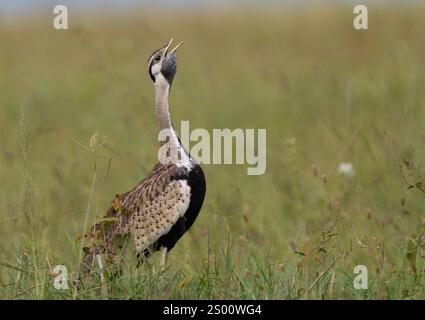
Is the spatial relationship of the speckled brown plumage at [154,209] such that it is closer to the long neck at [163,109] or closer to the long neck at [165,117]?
the long neck at [165,117]

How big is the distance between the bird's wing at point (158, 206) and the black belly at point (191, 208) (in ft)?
0.07

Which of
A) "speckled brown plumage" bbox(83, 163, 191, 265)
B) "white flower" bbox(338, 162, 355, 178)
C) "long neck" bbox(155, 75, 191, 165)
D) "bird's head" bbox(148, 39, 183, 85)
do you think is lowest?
"speckled brown plumage" bbox(83, 163, 191, 265)

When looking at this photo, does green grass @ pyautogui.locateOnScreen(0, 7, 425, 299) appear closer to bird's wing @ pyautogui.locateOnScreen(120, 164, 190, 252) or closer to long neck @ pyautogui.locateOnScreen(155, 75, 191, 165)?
bird's wing @ pyautogui.locateOnScreen(120, 164, 190, 252)

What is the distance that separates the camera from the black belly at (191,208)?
5816 millimetres

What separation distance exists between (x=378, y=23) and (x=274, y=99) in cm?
143

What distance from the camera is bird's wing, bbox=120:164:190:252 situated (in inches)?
229

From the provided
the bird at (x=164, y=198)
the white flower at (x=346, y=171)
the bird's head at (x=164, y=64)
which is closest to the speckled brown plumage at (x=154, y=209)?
the bird at (x=164, y=198)

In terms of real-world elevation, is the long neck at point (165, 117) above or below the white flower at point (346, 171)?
above

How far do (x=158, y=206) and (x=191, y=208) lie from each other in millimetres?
176

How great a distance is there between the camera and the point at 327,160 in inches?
371

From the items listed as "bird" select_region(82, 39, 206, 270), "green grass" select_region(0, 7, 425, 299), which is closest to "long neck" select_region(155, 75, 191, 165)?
"bird" select_region(82, 39, 206, 270)

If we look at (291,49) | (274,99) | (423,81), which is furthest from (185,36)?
(423,81)

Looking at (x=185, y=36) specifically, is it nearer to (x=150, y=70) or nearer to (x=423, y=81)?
(x=423, y=81)
